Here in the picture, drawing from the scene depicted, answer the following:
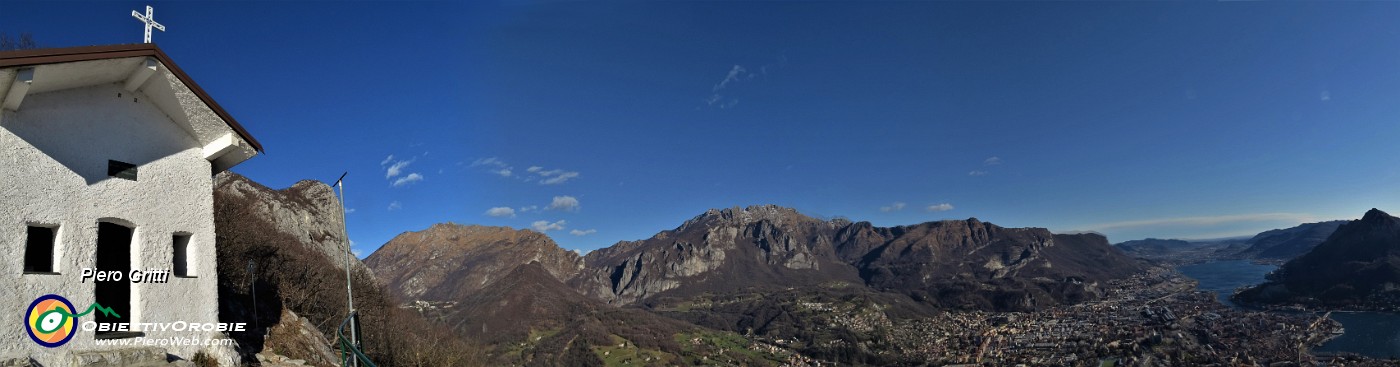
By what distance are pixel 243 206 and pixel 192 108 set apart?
A: 37.4 m

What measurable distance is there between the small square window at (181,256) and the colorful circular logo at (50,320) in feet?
6.43

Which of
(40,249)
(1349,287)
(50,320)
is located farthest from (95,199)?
(1349,287)

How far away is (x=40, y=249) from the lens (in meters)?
8.77

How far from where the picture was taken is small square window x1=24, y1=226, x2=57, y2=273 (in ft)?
28.2

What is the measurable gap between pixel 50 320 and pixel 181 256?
2.43 meters

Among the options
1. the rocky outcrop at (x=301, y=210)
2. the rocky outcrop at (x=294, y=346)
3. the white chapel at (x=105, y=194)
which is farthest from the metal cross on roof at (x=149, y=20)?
the rocky outcrop at (x=301, y=210)

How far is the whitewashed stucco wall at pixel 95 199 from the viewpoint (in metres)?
7.87

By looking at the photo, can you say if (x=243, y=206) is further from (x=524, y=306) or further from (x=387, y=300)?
(x=524, y=306)

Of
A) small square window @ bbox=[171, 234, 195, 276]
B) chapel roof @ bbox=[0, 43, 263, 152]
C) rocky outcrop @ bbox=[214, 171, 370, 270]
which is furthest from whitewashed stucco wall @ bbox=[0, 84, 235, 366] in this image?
rocky outcrop @ bbox=[214, 171, 370, 270]

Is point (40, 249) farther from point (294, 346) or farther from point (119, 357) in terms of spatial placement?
point (294, 346)

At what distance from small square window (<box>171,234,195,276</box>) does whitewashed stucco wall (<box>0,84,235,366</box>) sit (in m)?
0.14

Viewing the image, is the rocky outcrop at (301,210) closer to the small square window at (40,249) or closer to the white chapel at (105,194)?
the white chapel at (105,194)

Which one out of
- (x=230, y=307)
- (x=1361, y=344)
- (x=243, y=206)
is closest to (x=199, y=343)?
(x=230, y=307)

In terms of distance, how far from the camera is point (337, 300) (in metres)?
34.1
